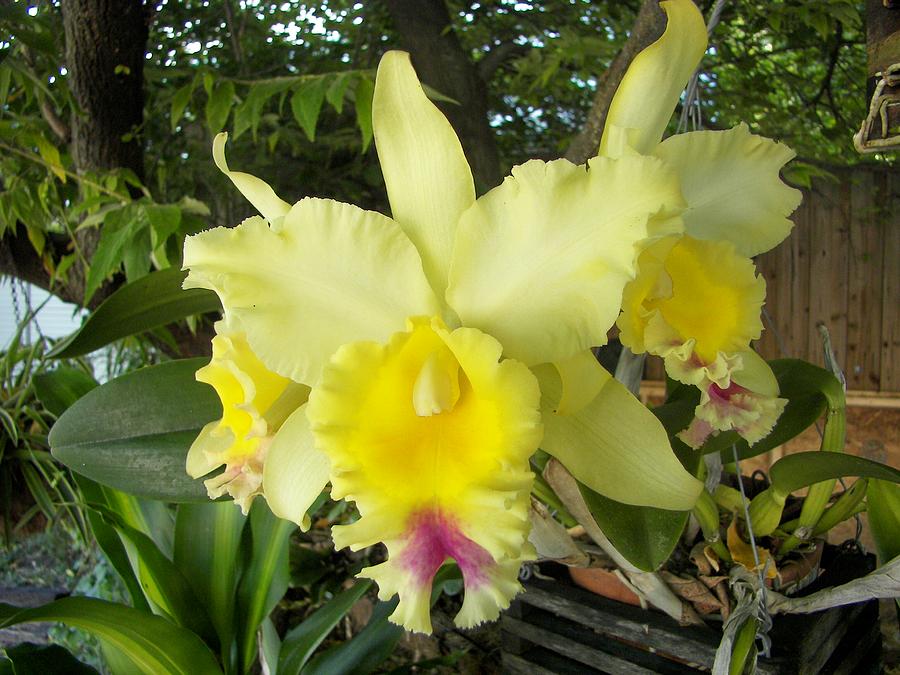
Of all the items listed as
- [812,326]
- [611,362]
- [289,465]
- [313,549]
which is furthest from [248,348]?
[812,326]

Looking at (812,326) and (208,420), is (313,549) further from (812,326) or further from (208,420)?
(812,326)

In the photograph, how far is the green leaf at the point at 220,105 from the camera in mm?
1212

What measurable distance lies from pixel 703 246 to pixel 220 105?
0.96 meters

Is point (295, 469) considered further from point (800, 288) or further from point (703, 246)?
point (800, 288)

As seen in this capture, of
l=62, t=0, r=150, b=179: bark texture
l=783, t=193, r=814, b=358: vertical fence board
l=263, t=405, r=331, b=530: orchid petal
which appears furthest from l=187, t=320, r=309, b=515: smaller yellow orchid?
l=783, t=193, r=814, b=358: vertical fence board

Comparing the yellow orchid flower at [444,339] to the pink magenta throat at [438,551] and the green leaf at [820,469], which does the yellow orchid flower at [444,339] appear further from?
the green leaf at [820,469]

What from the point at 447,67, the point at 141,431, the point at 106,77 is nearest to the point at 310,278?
the point at 141,431

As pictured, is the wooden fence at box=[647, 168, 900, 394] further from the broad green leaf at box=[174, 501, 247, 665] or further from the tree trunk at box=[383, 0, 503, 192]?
the broad green leaf at box=[174, 501, 247, 665]

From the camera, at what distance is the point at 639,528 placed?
0.56 meters

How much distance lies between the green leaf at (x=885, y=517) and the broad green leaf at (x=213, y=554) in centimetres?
75

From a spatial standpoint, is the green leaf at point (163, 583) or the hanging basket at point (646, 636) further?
the green leaf at point (163, 583)

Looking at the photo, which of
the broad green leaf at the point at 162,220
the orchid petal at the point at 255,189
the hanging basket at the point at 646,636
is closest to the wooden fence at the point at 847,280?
the hanging basket at the point at 646,636

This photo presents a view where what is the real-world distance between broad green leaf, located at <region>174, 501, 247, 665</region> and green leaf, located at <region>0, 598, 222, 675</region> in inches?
3.3

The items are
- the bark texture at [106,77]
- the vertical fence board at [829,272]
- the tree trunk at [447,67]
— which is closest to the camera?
the bark texture at [106,77]
